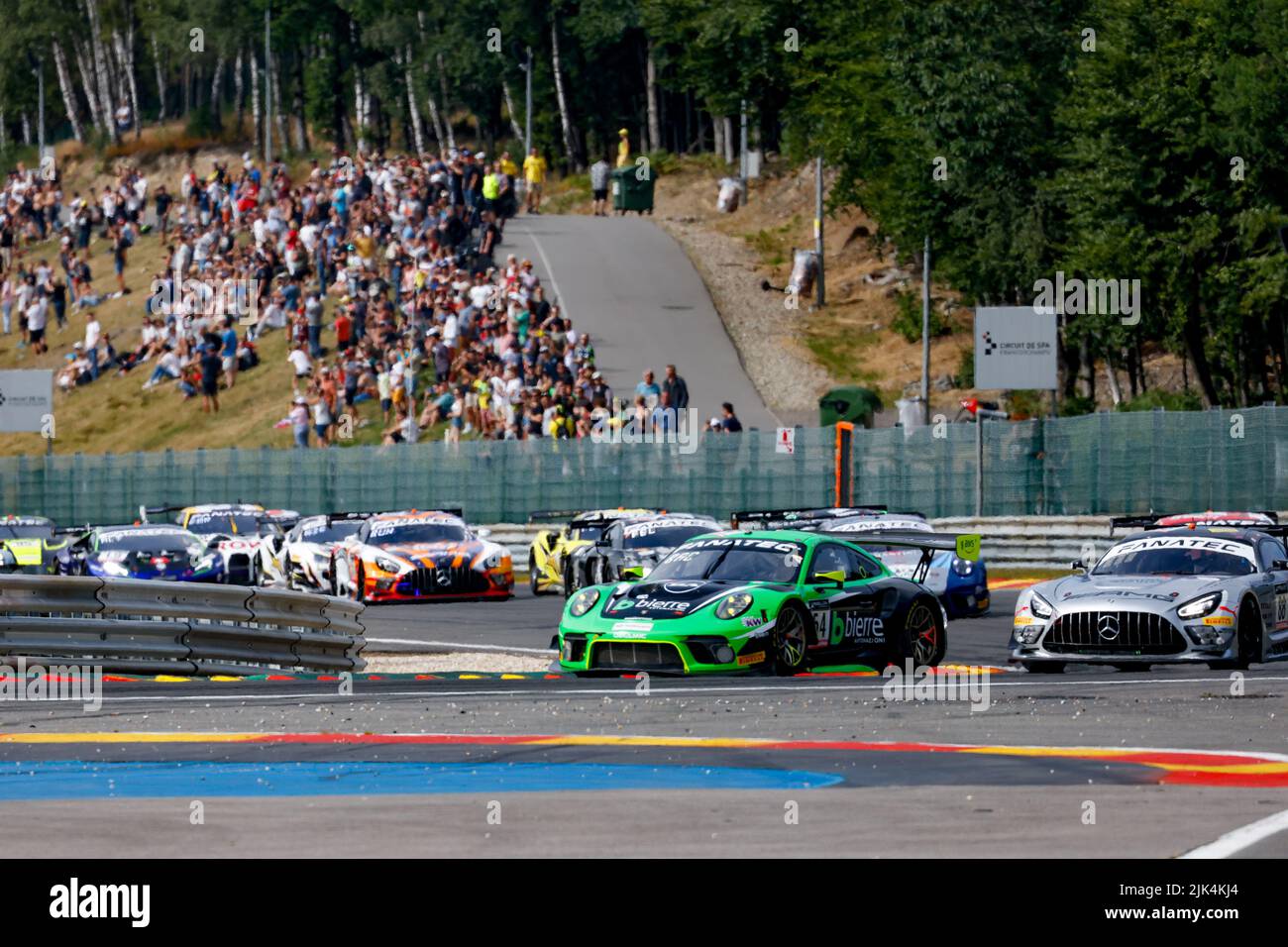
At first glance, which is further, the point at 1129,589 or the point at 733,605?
the point at 1129,589

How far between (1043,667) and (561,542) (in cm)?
1333

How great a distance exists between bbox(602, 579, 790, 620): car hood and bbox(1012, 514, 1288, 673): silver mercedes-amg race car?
7.61 ft

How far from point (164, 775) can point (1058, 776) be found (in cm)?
436

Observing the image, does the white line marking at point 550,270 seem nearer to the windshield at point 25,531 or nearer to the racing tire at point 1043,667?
the windshield at point 25,531

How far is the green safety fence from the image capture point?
100 ft

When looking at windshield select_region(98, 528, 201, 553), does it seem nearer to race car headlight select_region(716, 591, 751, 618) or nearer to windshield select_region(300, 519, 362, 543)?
windshield select_region(300, 519, 362, 543)

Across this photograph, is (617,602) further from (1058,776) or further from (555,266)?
(555,266)

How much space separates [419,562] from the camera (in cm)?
3005

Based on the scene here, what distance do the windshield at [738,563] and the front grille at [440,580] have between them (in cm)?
1161

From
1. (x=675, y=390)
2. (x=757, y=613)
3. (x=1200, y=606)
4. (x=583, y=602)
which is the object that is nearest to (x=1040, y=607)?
(x=1200, y=606)

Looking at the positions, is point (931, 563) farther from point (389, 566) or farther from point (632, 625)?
point (389, 566)

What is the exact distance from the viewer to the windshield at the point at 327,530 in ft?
104

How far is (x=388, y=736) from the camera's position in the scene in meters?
12.9

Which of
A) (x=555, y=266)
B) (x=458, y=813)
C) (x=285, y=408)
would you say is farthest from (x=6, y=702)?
(x=555, y=266)
